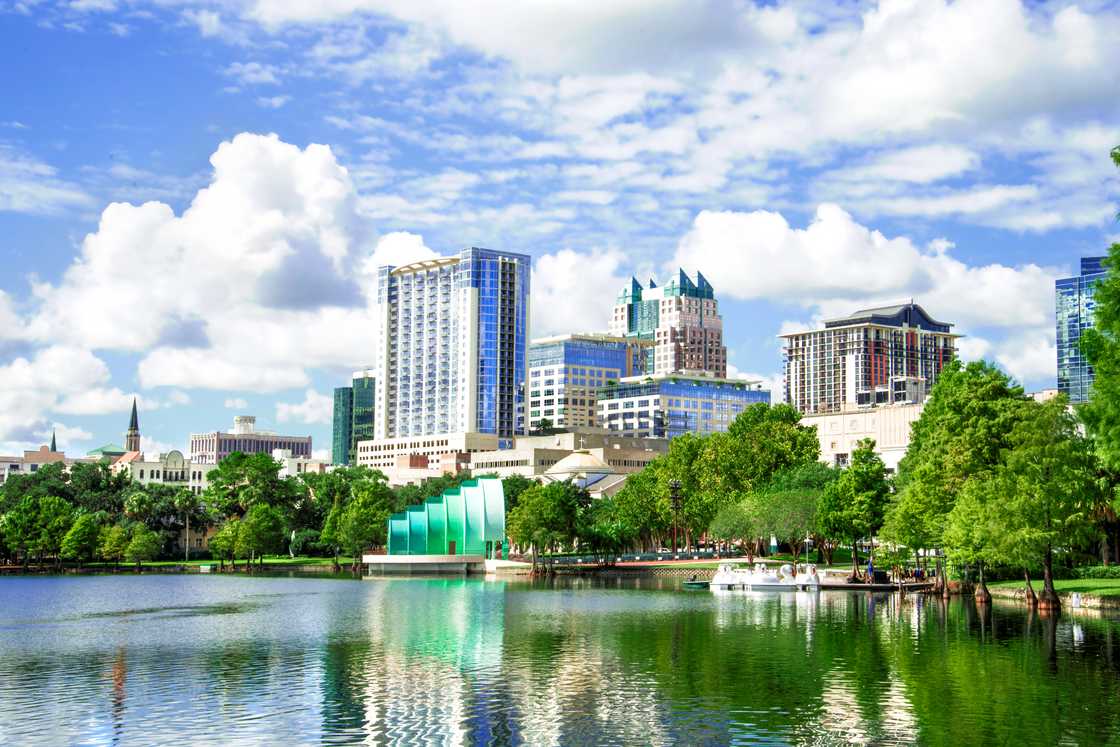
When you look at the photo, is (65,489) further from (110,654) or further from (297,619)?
(110,654)

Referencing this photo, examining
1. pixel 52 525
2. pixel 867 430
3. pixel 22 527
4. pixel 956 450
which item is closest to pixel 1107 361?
pixel 956 450

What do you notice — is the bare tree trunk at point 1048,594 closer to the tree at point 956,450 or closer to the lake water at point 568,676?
the lake water at point 568,676

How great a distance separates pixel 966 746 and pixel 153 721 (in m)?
23.5

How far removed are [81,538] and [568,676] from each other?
136 metres

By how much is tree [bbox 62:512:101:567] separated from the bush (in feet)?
413

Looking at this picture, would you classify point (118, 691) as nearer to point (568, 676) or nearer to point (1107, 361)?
point (568, 676)

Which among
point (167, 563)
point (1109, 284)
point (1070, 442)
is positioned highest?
point (1109, 284)

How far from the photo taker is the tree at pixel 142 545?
17238 centimetres

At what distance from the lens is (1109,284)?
177 ft

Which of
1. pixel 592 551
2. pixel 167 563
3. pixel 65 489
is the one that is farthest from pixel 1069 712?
pixel 65 489

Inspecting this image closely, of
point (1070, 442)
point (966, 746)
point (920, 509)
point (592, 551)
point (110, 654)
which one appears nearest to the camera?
point (966, 746)

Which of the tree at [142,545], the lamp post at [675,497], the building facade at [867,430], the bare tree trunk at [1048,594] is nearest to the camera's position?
the bare tree trunk at [1048,594]

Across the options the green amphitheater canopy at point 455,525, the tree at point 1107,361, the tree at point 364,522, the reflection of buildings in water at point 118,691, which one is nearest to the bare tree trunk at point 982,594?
the tree at point 1107,361

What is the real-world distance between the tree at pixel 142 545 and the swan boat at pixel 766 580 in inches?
3613
